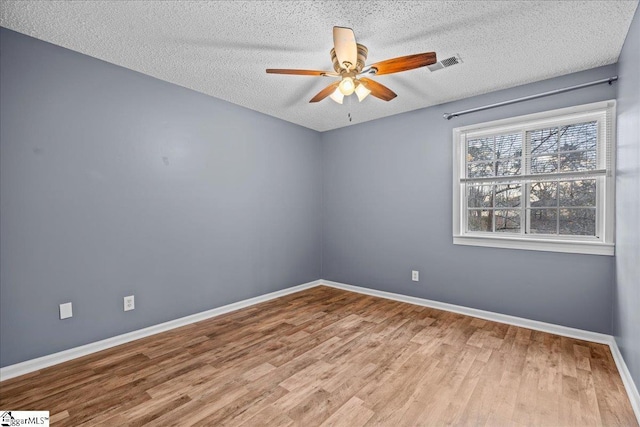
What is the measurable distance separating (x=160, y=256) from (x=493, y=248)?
3.50m

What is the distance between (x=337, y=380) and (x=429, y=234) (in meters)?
2.25

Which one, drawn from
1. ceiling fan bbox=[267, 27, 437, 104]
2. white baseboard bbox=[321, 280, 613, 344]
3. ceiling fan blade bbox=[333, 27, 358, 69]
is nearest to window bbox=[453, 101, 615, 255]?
white baseboard bbox=[321, 280, 613, 344]

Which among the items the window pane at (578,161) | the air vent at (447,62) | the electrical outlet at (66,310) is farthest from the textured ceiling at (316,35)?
the electrical outlet at (66,310)

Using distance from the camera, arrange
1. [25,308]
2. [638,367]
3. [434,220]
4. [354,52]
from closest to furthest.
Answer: [638,367], [354,52], [25,308], [434,220]

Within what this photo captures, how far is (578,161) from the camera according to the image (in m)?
2.90

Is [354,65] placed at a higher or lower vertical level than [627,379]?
higher

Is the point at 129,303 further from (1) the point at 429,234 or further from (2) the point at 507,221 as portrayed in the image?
(2) the point at 507,221

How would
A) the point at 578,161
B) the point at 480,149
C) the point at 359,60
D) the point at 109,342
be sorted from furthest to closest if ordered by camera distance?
the point at 480,149, the point at 578,161, the point at 109,342, the point at 359,60

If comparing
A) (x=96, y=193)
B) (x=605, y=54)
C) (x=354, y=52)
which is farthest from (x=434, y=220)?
(x=96, y=193)

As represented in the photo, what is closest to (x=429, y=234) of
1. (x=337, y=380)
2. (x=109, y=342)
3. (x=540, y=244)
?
(x=540, y=244)

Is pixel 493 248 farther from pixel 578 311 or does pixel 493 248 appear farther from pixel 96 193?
pixel 96 193

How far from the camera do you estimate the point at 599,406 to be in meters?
1.84

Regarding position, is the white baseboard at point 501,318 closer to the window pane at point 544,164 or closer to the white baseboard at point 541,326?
the white baseboard at point 541,326

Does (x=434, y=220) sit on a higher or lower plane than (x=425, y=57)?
lower
